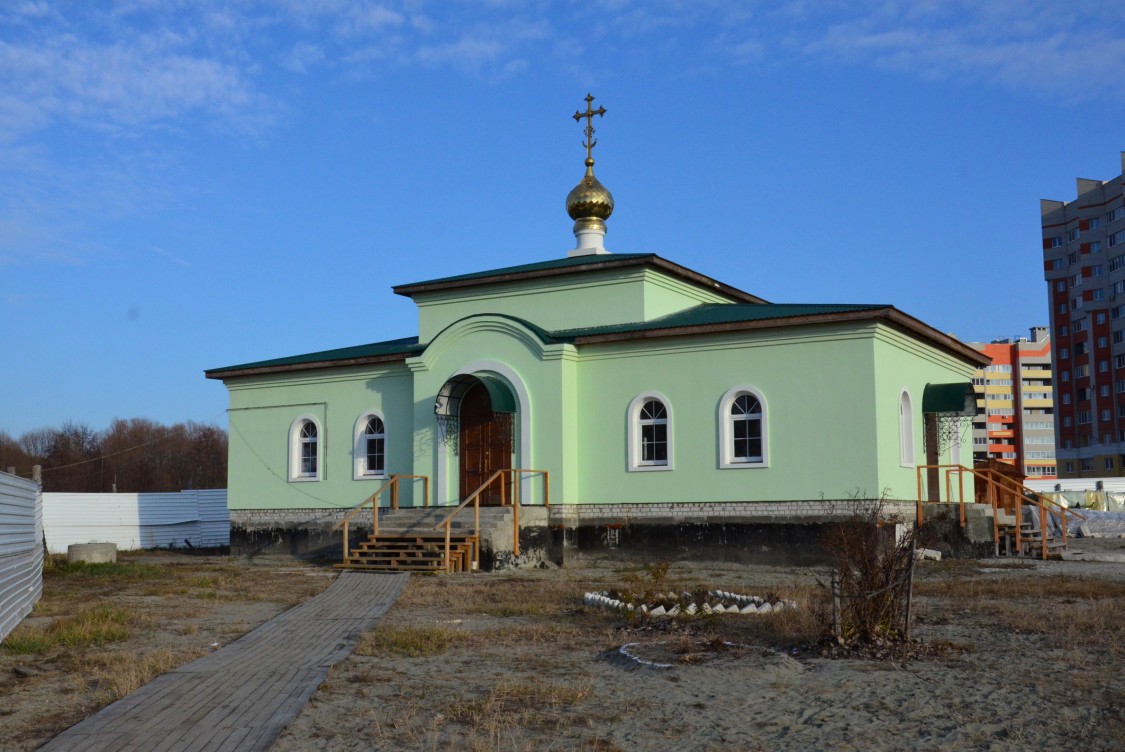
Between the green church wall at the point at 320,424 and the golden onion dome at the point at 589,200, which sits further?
the golden onion dome at the point at 589,200

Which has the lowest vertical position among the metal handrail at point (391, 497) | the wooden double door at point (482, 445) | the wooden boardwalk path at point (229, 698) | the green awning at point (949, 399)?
the wooden boardwalk path at point (229, 698)

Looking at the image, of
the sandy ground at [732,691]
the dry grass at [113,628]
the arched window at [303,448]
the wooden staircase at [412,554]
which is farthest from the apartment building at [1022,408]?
the sandy ground at [732,691]

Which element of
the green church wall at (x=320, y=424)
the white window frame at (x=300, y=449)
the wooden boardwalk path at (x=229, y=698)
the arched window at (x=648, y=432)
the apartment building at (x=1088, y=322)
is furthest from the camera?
the apartment building at (x=1088, y=322)

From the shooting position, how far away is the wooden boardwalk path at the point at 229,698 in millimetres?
6168

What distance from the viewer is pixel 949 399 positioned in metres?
18.9

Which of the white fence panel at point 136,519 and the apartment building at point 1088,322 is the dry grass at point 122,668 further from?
the apartment building at point 1088,322

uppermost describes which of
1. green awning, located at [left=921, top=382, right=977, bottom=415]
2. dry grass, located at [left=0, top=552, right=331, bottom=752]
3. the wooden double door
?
green awning, located at [left=921, top=382, right=977, bottom=415]

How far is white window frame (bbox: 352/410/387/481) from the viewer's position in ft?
70.3

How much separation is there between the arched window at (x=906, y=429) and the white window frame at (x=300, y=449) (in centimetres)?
1083

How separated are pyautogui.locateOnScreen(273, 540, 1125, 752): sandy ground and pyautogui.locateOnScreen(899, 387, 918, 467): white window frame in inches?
282

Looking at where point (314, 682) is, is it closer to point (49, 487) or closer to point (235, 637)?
point (235, 637)

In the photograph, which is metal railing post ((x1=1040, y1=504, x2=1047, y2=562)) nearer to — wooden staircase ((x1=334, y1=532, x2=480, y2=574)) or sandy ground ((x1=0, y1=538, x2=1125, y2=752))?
sandy ground ((x1=0, y1=538, x2=1125, y2=752))

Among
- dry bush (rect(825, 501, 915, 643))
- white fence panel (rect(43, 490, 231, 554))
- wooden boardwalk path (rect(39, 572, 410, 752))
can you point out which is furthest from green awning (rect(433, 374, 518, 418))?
dry bush (rect(825, 501, 915, 643))

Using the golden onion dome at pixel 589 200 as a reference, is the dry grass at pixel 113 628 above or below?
below
